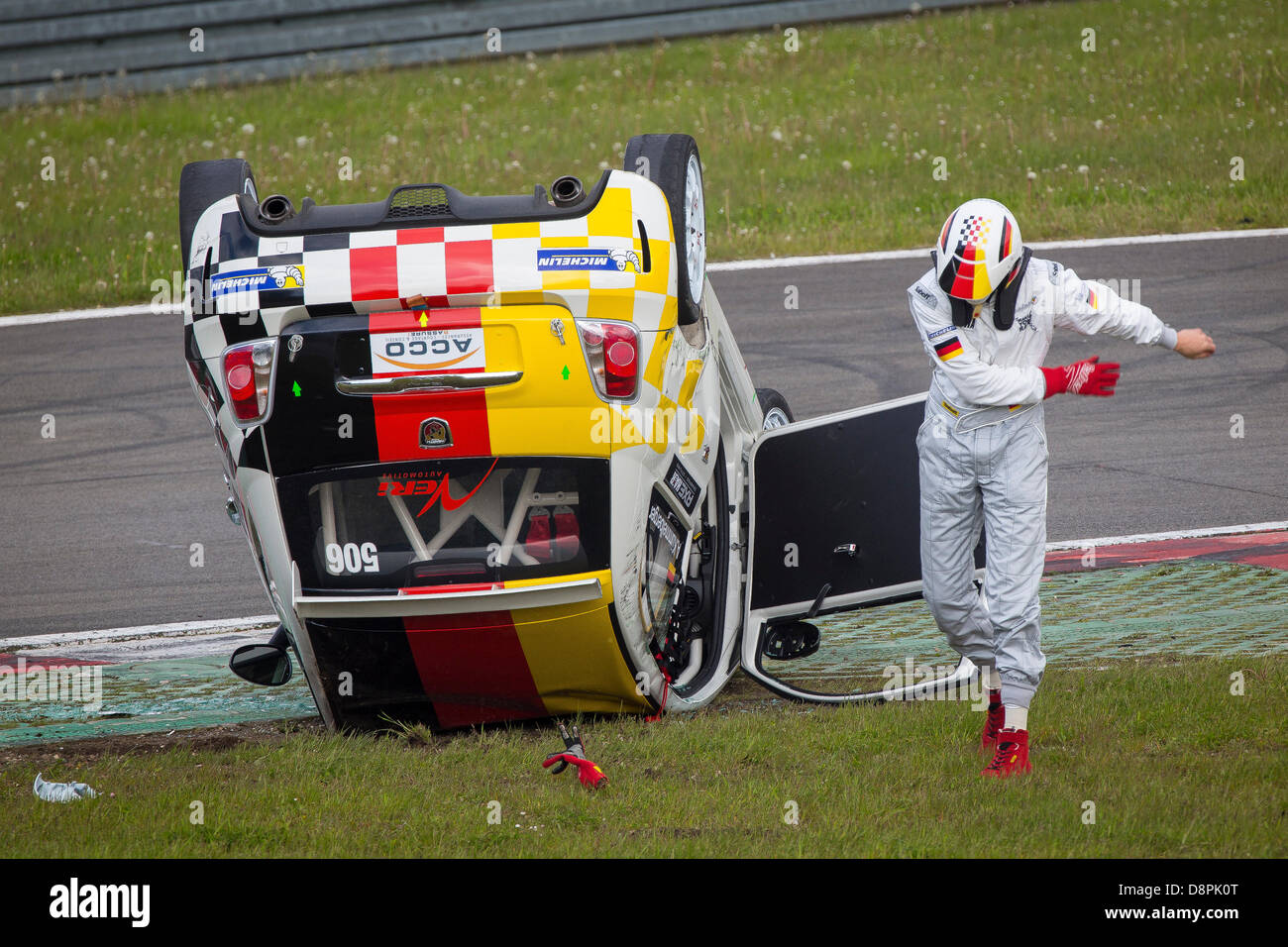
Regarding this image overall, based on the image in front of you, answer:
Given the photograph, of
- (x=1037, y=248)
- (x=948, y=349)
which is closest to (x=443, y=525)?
(x=948, y=349)

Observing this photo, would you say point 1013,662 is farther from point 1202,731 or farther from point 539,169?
point 539,169

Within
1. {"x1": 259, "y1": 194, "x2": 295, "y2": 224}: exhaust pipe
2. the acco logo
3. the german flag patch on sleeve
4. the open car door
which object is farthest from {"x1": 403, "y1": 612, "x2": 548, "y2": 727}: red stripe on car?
the german flag patch on sleeve

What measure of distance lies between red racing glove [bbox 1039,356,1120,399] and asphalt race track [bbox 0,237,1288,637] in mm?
3633

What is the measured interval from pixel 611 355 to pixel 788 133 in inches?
491

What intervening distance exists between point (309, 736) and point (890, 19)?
16059 mm

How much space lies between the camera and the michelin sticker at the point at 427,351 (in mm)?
4785

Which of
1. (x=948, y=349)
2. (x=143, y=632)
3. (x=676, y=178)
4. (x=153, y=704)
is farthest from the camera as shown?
(x=143, y=632)

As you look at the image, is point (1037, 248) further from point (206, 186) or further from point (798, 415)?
point (206, 186)

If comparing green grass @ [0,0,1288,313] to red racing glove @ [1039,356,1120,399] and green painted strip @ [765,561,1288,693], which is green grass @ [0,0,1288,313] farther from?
red racing glove @ [1039,356,1120,399]

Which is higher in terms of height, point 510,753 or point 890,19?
point 890,19

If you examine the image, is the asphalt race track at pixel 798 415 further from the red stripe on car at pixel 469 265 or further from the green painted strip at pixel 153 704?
the red stripe on car at pixel 469 265

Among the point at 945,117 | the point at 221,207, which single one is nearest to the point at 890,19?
the point at 945,117

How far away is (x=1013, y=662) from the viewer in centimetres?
493

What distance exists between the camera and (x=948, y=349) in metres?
4.95
